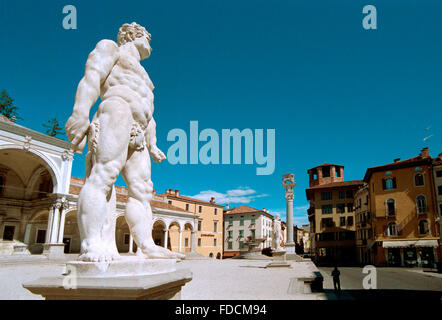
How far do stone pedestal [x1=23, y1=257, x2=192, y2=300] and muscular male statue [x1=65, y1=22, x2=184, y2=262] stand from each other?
9cm

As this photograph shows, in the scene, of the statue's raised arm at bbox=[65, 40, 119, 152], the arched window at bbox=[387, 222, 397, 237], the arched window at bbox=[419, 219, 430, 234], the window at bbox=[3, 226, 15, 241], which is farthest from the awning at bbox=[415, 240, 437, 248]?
the window at bbox=[3, 226, 15, 241]

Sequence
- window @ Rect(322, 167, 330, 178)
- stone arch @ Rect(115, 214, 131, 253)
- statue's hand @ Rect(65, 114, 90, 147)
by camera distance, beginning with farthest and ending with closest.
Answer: window @ Rect(322, 167, 330, 178), stone arch @ Rect(115, 214, 131, 253), statue's hand @ Rect(65, 114, 90, 147)

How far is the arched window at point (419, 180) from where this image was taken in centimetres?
3369

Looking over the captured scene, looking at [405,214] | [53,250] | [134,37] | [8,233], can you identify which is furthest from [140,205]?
[405,214]

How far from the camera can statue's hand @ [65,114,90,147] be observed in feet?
8.59

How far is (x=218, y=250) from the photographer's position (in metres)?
49.9

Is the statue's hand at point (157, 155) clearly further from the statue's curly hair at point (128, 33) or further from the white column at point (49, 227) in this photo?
the white column at point (49, 227)

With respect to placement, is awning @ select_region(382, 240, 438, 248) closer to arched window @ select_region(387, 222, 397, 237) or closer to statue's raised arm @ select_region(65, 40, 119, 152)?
arched window @ select_region(387, 222, 397, 237)

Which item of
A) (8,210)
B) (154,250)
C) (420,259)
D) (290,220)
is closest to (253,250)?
(290,220)

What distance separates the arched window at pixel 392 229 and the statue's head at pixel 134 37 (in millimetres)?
38346

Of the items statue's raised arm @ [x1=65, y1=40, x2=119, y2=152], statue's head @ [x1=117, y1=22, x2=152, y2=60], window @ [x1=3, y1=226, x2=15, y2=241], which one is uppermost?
statue's head @ [x1=117, y1=22, x2=152, y2=60]

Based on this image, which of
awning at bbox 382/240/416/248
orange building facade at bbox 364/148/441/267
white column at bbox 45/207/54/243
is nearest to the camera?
white column at bbox 45/207/54/243
